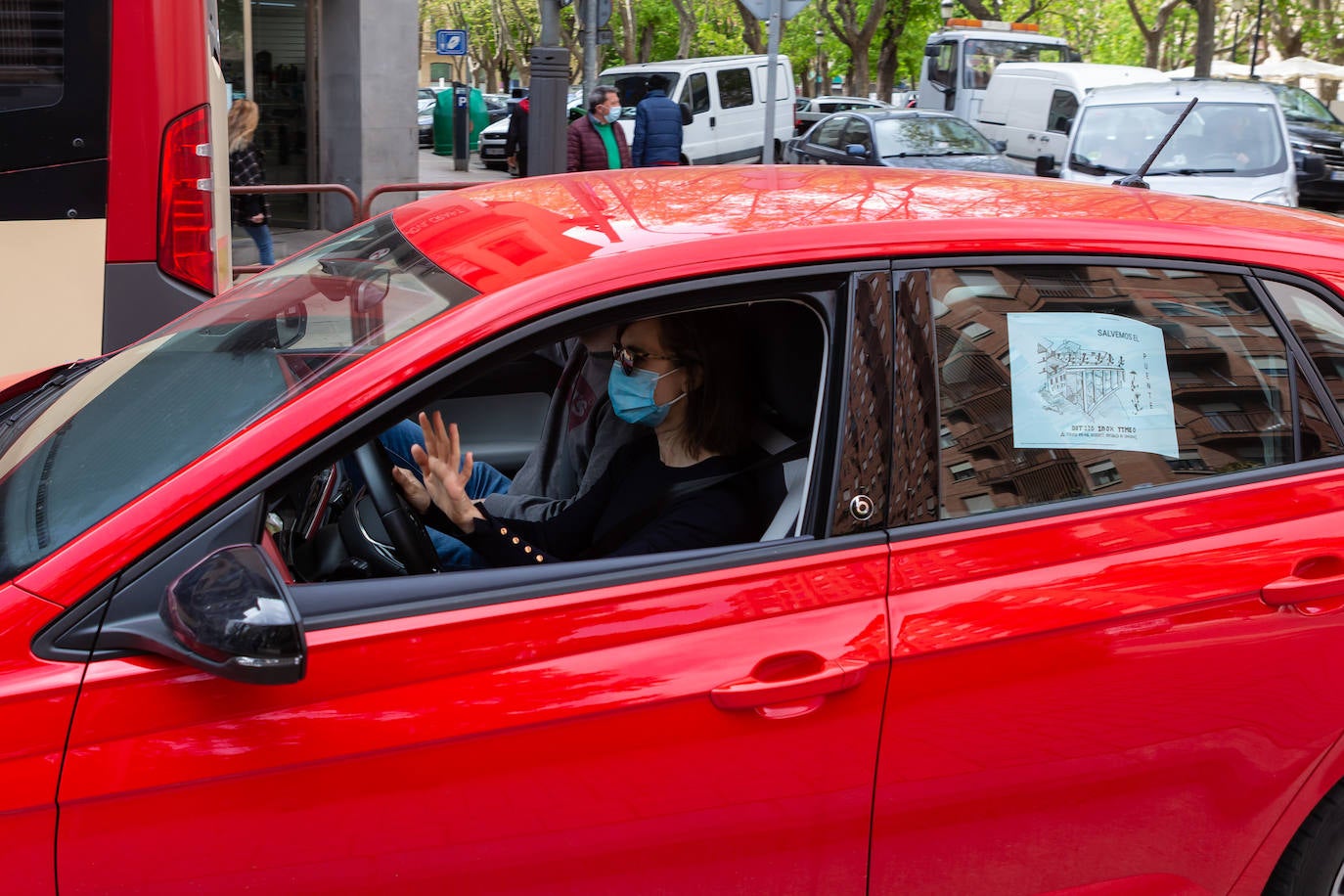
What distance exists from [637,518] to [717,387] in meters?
0.32

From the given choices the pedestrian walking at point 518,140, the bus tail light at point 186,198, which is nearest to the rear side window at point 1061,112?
the pedestrian walking at point 518,140

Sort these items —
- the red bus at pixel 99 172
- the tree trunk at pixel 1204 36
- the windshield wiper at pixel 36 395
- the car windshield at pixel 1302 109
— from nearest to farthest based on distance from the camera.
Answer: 1. the windshield wiper at pixel 36 395
2. the red bus at pixel 99 172
3. the car windshield at pixel 1302 109
4. the tree trunk at pixel 1204 36

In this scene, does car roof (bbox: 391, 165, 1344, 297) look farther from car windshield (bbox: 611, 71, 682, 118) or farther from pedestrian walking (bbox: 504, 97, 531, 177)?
car windshield (bbox: 611, 71, 682, 118)

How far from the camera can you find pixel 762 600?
6.69ft

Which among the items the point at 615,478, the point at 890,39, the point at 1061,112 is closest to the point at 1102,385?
the point at 615,478

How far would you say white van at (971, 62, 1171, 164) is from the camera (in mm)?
20844

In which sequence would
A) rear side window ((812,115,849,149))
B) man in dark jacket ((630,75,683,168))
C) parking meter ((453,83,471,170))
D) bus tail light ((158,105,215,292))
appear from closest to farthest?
bus tail light ((158,105,215,292))
man in dark jacket ((630,75,683,168))
rear side window ((812,115,849,149))
parking meter ((453,83,471,170))

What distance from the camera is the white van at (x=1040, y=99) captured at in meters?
20.8

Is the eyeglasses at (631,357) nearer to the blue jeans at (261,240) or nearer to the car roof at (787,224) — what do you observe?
the car roof at (787,224)

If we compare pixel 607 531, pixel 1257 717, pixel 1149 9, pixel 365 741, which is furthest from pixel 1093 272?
pixel 1149 9

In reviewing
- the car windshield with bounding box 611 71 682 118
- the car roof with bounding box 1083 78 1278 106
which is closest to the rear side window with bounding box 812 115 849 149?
the car windshield with bounding box 611 71 682 118

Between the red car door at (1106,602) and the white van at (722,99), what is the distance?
20.3m

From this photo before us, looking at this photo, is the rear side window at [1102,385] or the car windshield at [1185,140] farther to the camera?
the car windshield at [1185,140]

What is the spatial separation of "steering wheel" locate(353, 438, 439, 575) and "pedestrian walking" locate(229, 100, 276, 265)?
26.0ft
